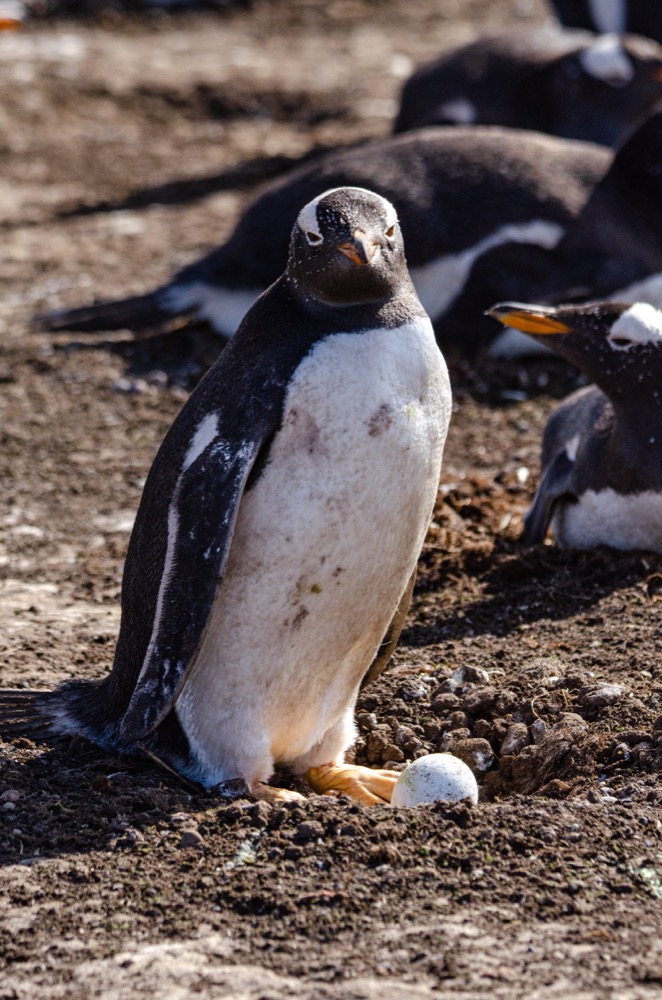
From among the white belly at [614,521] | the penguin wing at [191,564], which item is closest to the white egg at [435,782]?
the penguin wing at [191,564]

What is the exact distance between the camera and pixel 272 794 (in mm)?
3734

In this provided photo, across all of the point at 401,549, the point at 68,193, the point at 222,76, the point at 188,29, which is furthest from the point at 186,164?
the point at 401,549

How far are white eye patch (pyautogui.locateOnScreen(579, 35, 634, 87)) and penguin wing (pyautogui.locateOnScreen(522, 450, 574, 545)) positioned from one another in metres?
5.52

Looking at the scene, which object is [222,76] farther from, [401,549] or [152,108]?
[401,549]

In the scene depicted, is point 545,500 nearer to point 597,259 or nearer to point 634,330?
point 634,330

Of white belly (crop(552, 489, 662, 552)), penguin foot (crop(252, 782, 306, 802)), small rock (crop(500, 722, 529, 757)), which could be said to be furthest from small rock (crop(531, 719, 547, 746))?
white belly (crop(552, 489, 662, 552))

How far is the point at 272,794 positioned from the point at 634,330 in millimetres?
2337

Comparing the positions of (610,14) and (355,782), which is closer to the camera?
(355,782)

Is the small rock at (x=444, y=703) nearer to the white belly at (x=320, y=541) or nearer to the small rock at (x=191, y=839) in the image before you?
the white belly at (x=320, y=541)

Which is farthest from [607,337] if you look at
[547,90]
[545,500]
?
[547,90]

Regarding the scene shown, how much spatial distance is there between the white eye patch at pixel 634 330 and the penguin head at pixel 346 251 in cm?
166

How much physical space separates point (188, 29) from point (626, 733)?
37.6 ft

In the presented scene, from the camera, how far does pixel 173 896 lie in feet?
10.4

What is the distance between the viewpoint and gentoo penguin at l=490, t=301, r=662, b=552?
5160 mm
